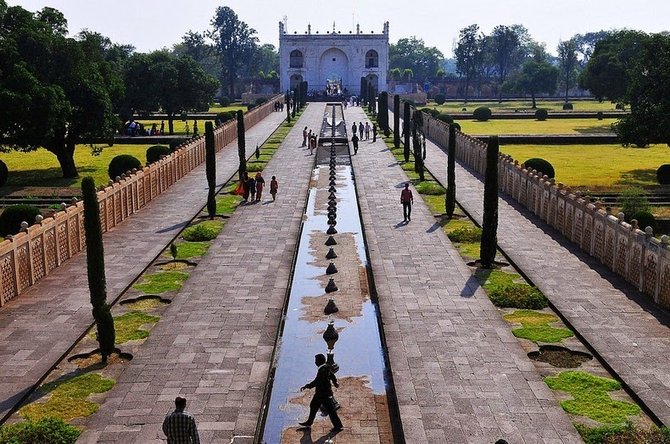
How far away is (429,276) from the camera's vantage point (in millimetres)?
18266

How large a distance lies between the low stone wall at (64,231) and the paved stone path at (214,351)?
3272 millimetres

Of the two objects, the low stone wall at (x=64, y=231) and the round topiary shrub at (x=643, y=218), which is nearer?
the low stone wall at (x=64, y=231)

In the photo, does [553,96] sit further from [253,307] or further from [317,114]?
[253,307]

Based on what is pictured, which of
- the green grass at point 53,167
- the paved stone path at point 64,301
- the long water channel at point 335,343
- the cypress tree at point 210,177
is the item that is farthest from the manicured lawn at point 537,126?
the paved stone path at point 64,301

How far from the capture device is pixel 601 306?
1585 cm

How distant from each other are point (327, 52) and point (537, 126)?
58039 millimetres

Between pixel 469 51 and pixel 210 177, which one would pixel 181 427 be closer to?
pixel 210 177

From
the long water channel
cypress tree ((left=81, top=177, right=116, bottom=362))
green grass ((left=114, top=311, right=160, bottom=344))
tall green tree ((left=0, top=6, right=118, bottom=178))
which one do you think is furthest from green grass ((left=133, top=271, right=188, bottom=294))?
tall green tree ((left=0, top=6, right=118, bottom=178))

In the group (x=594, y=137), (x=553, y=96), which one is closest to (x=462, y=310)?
(x=594, y=137)

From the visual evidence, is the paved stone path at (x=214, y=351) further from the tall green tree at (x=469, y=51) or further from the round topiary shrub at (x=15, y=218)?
the tall green tree at (x=469, y=51)

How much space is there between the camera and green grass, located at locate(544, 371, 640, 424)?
10953 millimetres

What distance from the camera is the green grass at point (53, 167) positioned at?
33656 mm

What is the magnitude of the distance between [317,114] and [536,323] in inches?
2603

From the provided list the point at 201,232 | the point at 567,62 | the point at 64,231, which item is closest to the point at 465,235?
the point at 201,232
